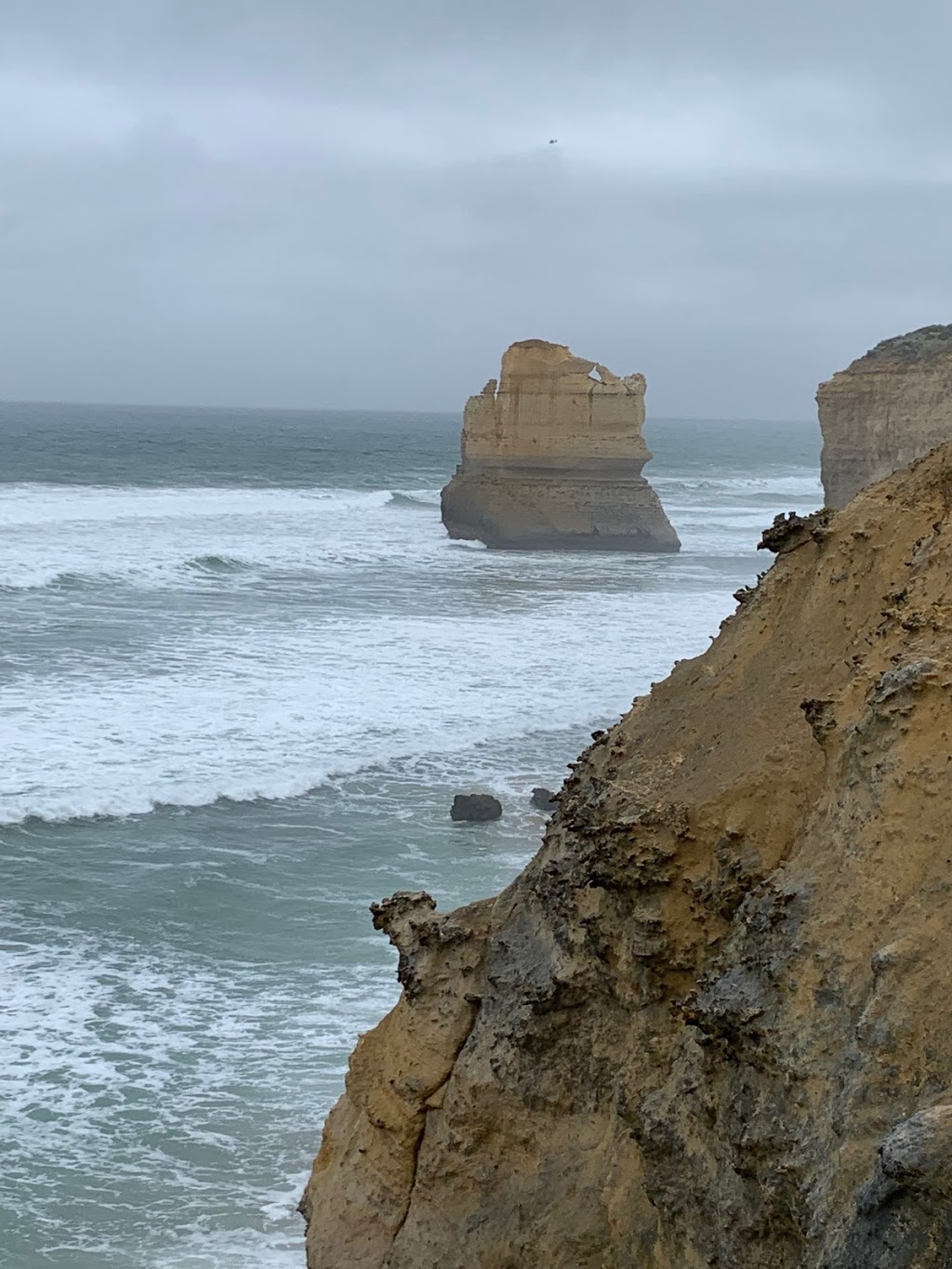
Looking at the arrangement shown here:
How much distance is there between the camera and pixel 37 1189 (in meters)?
7.04

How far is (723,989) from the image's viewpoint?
11.6 ft

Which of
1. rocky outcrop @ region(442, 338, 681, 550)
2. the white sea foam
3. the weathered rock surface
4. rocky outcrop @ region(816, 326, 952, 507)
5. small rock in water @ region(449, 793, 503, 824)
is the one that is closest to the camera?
small rock in water @ region(449, 793, 503, 824)

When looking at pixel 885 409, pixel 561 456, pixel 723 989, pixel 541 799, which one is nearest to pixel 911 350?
pixel 885 409

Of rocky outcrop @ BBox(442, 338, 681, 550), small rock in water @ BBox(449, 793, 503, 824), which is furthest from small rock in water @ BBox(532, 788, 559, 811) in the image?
rocky outcrop @ BBox(442, 338, 681, 550)

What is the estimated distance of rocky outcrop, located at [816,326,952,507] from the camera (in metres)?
28.5

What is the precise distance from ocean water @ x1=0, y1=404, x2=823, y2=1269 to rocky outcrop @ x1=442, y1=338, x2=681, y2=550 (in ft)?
6.30

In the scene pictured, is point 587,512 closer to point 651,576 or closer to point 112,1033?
point 651,576

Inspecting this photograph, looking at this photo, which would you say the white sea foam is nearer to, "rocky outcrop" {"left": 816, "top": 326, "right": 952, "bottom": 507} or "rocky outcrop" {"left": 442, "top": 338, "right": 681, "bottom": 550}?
"rocky outcrop" {"left": 442, "top": 338, "right": 681, "bottom": 550}

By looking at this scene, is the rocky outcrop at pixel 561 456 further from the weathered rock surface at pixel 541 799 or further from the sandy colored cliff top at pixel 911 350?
the weathered rock surface at pixel 541 799

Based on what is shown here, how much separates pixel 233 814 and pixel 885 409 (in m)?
19.0

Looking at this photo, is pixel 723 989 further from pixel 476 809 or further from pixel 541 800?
pixel 541 800

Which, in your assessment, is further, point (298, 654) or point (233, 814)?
point (298, 654)

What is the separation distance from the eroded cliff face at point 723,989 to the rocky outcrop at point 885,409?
23.9 metres

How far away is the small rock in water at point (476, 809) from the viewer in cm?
1334
